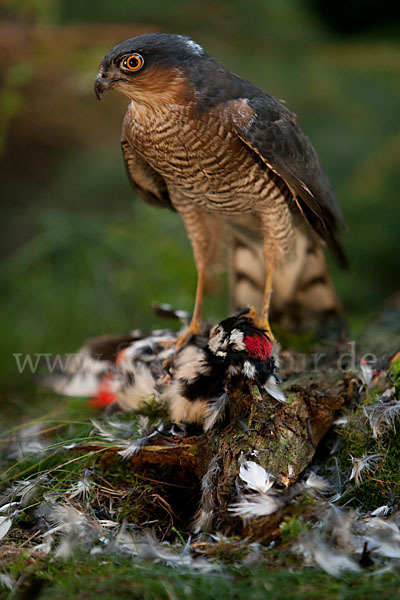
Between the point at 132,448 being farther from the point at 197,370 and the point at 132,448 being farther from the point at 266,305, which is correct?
the point at 266,305

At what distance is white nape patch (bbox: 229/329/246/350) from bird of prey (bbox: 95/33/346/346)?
Result: 19.6 inches

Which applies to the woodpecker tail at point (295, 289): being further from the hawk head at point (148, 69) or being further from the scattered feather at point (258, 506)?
the scattered feather at point (258, 506)

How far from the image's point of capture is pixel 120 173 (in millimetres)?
6301

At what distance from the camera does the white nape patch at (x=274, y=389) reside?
7.73 feet

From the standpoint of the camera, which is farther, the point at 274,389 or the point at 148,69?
the point at 148,69

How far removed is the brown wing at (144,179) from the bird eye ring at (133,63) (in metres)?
0.45

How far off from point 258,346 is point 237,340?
0.32 ft

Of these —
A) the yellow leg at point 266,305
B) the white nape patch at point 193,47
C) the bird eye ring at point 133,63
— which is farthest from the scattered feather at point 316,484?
the white nape patch at point 193,47

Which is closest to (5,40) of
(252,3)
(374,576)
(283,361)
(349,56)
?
(252,3)

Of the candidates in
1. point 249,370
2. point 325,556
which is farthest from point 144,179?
point 325,556

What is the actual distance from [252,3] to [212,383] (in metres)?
5.65

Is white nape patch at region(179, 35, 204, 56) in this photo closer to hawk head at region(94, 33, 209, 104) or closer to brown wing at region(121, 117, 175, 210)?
hawk head at region(94, 33, 209, 104)

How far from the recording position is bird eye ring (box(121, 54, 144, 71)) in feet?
8.21

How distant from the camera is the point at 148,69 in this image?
2.53 meters
